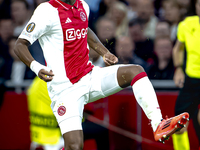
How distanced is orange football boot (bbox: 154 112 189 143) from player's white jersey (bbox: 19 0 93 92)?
0.90 metres

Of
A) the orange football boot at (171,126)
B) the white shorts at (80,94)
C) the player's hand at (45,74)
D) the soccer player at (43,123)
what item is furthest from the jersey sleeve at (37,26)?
the orange football boot at (171,126)

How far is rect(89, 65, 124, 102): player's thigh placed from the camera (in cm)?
281

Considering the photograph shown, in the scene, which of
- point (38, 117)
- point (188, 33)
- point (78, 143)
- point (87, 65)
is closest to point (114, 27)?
point (188, 33)

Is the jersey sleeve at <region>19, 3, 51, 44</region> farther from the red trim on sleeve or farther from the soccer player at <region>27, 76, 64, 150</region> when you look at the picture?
the soccer player at <region>27, 76, 64, 150</region>

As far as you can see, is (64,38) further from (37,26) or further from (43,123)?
(43,123)

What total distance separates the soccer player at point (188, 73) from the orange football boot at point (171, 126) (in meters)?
1.54

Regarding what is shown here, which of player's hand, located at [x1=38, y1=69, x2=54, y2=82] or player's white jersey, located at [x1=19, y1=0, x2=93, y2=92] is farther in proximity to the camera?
player's white jersey, located at [x1=19, y1=0, x2=93, y2=92]

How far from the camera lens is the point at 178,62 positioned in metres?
4.03

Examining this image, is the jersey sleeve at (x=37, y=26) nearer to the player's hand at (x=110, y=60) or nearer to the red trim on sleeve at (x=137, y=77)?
the player's hand at (x=110, y=60)

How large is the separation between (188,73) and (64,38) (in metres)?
1.74

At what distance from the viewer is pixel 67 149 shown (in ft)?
9.12

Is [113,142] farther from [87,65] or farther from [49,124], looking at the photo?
[87,65]

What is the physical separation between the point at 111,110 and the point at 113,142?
0.42 metres

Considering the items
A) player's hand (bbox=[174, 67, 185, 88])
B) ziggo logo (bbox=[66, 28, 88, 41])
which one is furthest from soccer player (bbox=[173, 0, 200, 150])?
ziggo logo (bbox=[66, 28, 88, 41])
